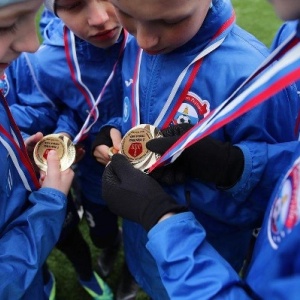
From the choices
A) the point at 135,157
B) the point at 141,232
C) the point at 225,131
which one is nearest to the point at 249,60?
the point at 225,131

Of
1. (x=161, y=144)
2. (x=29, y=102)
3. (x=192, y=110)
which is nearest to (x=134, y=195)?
(x=161, y=144)

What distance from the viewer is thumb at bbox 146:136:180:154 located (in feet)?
3.36

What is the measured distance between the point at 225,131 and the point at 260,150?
13cm

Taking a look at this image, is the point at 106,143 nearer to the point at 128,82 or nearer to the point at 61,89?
the point at 128,82

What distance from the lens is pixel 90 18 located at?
1.32 metres

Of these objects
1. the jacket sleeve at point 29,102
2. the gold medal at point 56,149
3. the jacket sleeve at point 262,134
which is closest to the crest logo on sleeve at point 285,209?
the jacket sleeve at point 262,134

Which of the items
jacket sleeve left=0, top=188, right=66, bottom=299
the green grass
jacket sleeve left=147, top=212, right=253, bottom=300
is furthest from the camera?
the green grass

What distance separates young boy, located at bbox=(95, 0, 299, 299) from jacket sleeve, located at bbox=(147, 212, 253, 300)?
0.72 ft

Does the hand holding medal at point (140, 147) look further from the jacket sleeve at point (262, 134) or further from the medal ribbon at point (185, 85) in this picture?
the jacket sleeve at point (262, 134)

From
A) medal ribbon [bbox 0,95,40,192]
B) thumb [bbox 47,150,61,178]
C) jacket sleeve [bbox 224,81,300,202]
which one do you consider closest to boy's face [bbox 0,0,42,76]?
medal ribbon [bbox 0,95,40,192]

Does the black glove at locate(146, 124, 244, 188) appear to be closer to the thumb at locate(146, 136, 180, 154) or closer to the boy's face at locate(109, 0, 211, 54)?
the thumb at locate(146, 136, 180, 154)

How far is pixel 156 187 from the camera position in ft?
3.27

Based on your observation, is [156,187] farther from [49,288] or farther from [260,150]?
[49,288]

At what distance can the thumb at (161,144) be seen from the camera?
40.3 inches
